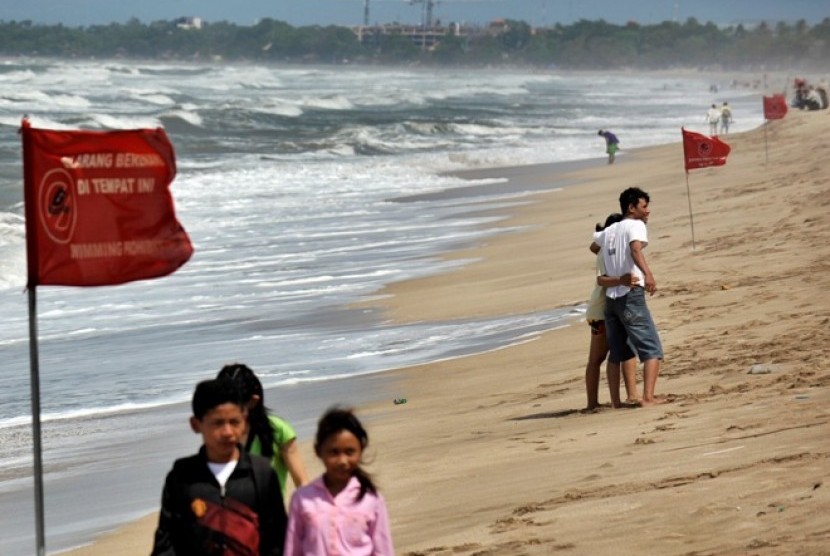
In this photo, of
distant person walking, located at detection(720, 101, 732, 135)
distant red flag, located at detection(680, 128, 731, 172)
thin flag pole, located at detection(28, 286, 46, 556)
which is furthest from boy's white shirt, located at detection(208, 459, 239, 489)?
distant person walking, located at detection(720, 101, 732, 135)

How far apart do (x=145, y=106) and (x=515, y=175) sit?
3595 centimetres

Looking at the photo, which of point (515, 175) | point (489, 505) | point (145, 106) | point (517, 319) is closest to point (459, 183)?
point (515, 175)

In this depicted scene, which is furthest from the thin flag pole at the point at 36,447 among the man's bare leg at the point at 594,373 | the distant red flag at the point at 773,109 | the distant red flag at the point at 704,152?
the distant red flag at the point at 773,109

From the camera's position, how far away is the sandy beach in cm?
662

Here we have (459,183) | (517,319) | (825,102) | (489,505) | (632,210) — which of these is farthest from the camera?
(825,102)

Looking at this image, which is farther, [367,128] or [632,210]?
[367,128]

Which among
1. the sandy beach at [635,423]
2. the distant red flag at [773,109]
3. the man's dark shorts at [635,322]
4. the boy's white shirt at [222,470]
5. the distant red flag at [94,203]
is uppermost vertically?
the distant red flag at [773,109]

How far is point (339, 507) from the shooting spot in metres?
4.45

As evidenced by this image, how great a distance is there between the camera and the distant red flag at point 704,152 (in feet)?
57.3

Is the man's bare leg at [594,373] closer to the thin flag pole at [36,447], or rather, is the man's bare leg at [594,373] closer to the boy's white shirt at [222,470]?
the thin flag pole at [36,447]

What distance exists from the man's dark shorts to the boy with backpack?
213 inches

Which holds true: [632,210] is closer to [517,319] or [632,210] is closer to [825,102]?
[517,319]

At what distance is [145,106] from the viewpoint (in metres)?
68.9

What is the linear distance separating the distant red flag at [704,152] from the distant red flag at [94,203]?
1259 cm
